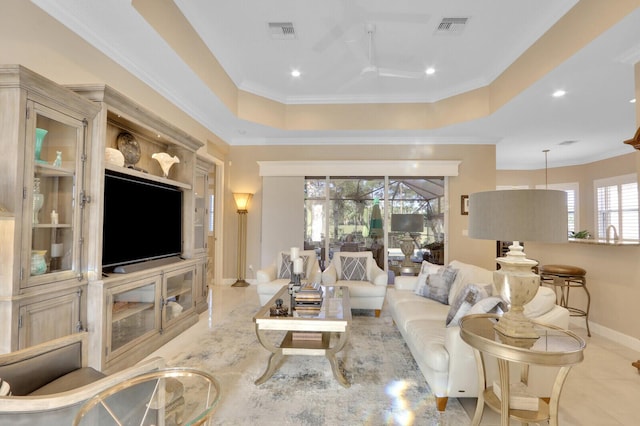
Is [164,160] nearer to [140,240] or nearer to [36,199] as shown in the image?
[140,240]

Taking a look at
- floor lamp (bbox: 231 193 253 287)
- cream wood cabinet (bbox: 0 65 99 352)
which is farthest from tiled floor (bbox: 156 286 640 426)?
floor lamp (bbox: 231 193 253 287)

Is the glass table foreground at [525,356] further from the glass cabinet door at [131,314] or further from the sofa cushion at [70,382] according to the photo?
the glass cabinet door at [131,314]

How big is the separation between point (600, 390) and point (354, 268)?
2842mm

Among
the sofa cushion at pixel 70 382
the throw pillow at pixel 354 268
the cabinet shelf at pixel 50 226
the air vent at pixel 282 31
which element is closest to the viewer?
the sofa cushion at pixel 70 382

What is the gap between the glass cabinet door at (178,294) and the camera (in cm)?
338

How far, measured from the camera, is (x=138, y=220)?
10.2 feet

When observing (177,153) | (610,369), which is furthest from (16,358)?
(610,369)

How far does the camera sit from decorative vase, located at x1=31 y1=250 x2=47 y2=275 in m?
1.99

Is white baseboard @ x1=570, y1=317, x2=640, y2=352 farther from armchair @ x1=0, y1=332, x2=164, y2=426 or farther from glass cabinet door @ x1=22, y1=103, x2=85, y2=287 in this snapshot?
glass cabinet door @ x1=22, y1=103, x2=85, y2=287

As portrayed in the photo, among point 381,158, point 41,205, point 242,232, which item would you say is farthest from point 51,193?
point 381,158

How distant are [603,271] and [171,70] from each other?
18.3ft

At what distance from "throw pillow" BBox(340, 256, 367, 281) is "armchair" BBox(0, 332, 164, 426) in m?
3.37

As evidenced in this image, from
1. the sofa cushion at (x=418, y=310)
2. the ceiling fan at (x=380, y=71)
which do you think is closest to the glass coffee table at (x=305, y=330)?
the sofa cushion at (x=418, y=310)

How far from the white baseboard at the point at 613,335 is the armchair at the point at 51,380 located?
450 cm
